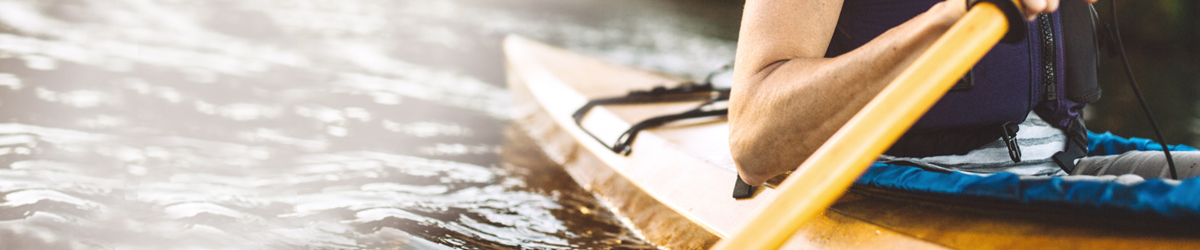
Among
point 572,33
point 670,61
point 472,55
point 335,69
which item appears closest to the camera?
point 335,69

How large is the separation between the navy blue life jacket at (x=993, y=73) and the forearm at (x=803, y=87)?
114 millimetres

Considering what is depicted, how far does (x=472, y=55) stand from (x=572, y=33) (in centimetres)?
369

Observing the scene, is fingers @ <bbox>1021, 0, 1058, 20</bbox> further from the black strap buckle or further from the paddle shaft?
the black strap buckle

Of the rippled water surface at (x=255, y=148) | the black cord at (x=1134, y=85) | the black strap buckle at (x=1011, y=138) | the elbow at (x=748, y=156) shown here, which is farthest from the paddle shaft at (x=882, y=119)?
the rippled water surface at (x=255, y=148)

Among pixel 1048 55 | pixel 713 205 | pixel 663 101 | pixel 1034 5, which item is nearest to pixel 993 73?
pixel 1048 55

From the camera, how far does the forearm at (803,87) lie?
33.4 inches

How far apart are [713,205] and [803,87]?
2.23ft

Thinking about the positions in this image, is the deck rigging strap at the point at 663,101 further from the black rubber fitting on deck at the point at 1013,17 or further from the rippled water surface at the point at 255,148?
the black rubber fitting on deck at the point at 1013,17

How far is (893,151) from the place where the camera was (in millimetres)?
1183

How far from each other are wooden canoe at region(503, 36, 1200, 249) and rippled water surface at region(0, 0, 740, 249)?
112 mm

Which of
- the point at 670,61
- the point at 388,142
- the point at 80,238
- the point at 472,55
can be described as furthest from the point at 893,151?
the point at 670,61

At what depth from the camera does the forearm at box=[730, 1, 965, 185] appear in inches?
33.4

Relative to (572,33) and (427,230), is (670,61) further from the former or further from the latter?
(427,230)

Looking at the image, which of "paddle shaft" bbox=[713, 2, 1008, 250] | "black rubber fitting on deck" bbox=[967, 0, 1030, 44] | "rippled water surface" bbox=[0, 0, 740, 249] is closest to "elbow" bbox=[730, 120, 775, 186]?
"paddle shaft" bbox=[713, 2, 1008, 250]
